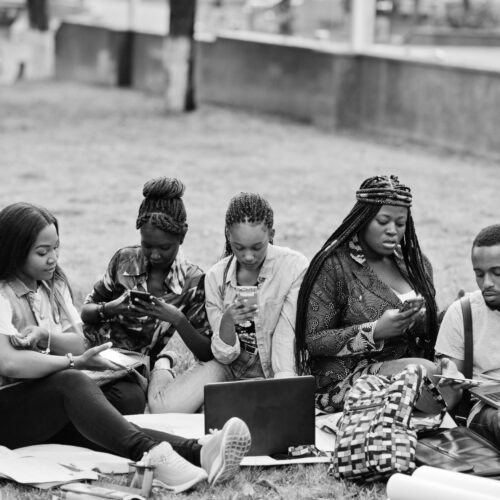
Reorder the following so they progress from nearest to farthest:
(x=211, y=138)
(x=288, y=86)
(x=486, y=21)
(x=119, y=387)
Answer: (x=119, y=387)
(x=211, y=138)
(x=288, y=86)
(x=486, y=21)

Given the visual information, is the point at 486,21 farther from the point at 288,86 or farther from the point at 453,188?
the point at 453,188

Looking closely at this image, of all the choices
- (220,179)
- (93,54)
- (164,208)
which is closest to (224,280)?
(164,208)

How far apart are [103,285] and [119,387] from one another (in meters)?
0.74

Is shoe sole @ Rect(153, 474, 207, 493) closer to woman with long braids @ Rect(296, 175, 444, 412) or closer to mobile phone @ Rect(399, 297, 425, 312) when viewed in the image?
woman with long braids @ Rect(296, 175, 444, 412)

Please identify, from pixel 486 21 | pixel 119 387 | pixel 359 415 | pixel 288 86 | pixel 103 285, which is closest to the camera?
pixel 359 415

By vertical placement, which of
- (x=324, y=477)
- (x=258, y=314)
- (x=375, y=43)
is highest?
(x=375, y=43)

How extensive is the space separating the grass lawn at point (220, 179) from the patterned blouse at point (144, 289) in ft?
3.93

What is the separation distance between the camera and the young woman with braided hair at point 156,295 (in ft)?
18.0

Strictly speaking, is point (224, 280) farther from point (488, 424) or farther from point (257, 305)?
point (488, 424)

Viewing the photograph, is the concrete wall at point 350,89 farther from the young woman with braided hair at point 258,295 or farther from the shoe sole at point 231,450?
the shoe sole at point 231,450

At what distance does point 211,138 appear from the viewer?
53.2 ft

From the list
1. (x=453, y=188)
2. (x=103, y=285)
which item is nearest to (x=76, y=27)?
A: (x=453, y=188)

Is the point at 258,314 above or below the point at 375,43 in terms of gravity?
below

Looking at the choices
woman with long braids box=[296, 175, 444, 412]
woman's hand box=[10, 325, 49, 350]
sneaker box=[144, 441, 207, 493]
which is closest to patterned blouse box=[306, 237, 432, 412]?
woman with long braids box=[296, 175, 444, 412]
